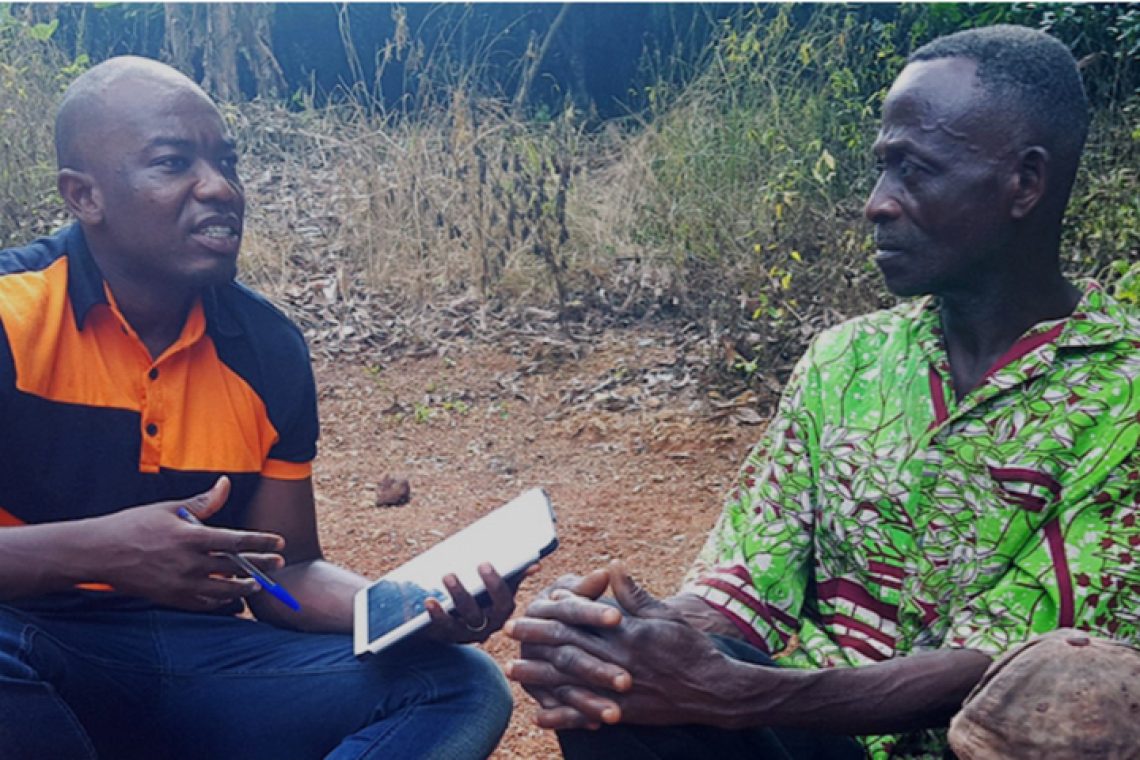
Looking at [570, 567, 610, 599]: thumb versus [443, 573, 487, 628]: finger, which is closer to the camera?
[570, 567, 610, 599]: thumb

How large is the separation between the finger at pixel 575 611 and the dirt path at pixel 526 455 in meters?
1.73

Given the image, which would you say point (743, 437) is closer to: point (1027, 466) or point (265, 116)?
point (1027, 466)

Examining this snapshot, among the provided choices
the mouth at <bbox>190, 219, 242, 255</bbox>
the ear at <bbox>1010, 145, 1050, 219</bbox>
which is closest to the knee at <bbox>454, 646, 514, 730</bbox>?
the mouth at <bbox>190, 219, 242, 255</bbox>

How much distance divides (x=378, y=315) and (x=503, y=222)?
0.87 meters

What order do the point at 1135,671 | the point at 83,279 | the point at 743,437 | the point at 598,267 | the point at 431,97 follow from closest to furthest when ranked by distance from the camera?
1. the point at 1135,671
2. the point at 83,279
3. the point at 743,437
4. the point at 598,267
5. the point at 431,97

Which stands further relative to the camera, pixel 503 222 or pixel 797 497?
pixel 503 222

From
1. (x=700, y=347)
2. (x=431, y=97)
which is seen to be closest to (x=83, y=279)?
(x=700, y=347)

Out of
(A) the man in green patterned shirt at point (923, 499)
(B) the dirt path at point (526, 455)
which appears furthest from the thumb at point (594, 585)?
(B) the dirt path at point (526, 455)

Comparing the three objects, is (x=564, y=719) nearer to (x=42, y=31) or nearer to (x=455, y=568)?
(x=455, y=568)

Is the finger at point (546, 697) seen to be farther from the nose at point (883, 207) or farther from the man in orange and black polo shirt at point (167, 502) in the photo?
the nose at point (883, 207)

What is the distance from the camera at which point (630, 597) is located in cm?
196

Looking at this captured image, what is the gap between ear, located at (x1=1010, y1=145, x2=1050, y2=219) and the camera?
77.6 inches

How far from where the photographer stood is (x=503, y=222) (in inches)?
267

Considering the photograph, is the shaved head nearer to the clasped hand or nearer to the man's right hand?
the man's right hand
